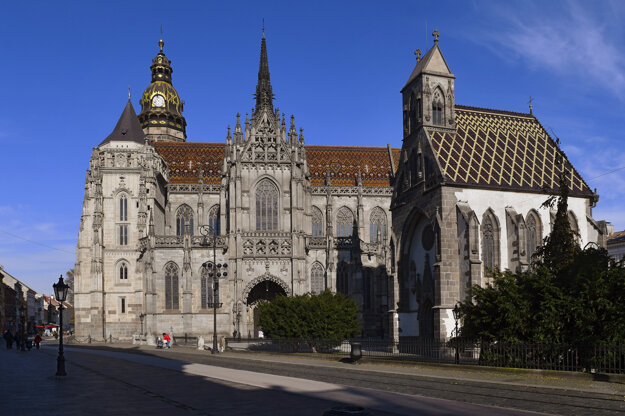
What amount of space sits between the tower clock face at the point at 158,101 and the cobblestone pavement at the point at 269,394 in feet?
218

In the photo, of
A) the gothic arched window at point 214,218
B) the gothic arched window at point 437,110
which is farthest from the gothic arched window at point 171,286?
the gothic arched window at point 437,110

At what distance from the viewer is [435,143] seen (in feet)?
128

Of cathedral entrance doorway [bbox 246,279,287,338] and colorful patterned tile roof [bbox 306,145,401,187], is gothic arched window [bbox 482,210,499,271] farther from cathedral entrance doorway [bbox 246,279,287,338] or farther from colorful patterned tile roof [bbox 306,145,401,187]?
colorful patterned tile roof [bbox 306,145,401,187]

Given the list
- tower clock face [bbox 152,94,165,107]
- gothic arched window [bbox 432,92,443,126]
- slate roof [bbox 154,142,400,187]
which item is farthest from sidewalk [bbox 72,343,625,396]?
tower clock face [bbox 152,94,165,107]

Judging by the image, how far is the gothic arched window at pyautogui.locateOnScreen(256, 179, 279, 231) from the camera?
197ft

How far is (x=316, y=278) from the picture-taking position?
61406 millimetres

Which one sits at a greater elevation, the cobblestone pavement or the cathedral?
the cathedral

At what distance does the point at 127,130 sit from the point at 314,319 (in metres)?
39.7

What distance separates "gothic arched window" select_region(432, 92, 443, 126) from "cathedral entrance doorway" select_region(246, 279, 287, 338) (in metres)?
25.2

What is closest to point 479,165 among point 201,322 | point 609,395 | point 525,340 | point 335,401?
point 525,340

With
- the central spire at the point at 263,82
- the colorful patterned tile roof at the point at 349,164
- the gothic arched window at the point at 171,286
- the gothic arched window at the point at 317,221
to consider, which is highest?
the central spire at the point at 263,82

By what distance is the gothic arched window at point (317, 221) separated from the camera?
69.3 m

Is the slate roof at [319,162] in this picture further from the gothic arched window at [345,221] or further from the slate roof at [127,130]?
the slate roof at [127,130]

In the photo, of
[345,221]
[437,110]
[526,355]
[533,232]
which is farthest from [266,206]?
[526,355]
